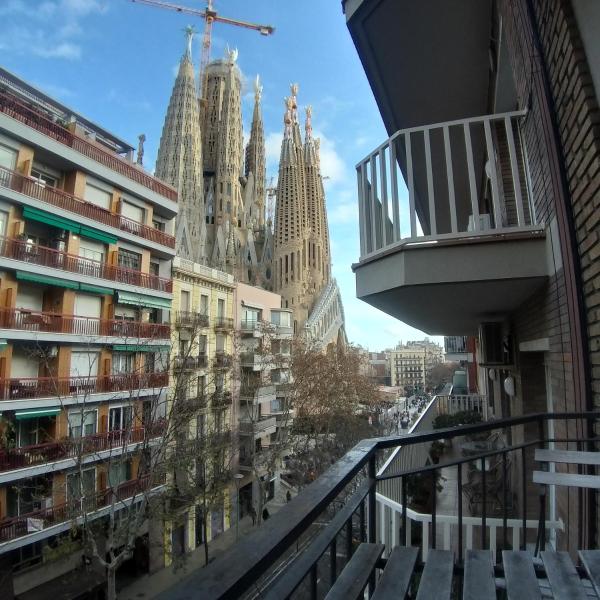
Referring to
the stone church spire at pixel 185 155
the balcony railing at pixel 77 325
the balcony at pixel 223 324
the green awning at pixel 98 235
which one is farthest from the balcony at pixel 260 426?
the stone church spire at pixel 185 155

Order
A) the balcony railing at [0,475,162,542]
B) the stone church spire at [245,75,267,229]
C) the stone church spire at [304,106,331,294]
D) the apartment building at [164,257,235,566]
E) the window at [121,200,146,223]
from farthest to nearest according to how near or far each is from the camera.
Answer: the stone church spire at [245,75,267,229]
the stone church spire at [304,106,331,294]
the window at [121,200,146,223]
the apartment building at [164,257,235,566]
the balcony railing at [0,475,162,542]

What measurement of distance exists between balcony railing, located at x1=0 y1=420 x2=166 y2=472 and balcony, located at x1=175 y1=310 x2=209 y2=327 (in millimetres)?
5042

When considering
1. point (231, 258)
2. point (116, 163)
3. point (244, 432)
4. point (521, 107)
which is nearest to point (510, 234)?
point (521, 107)

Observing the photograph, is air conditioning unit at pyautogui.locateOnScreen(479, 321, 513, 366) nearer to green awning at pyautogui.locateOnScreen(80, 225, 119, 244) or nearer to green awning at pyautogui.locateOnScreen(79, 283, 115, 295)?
green awning at pyautogui.locateOnScreen(79, 283, 115, 295)

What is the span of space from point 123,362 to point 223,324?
6.83 m

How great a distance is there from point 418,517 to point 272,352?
18.9 metres

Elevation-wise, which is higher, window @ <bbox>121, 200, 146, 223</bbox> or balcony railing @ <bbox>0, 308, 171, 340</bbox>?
window @ <bbox>121, 200, 146, 223</bbox>

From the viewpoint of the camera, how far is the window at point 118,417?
1514 centimetres

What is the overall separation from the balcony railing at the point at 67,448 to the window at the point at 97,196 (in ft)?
26.0

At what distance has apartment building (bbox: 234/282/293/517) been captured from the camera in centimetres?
2195

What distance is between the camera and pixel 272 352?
22375 millimetres

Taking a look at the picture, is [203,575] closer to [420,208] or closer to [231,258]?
[420,208]

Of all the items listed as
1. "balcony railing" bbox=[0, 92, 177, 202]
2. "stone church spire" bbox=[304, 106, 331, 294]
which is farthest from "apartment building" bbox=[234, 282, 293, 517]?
"stone church spire" bbox=[304, 106, 331, 294]

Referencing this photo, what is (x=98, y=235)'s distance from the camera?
589 inches
